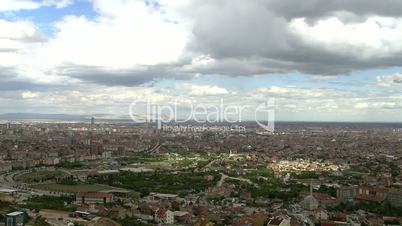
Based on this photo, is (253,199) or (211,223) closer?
(211,223)

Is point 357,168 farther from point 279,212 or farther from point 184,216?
point 184,216

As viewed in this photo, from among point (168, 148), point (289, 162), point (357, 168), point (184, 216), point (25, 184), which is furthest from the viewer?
point (168, 148)

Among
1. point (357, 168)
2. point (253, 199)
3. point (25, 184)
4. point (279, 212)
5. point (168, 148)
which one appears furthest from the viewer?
point (168, 148)

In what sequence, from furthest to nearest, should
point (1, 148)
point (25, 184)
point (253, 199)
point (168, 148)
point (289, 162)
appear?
point (168, 148) < point (1, 148) < point (289, 162) < point (25, 184) < point (253, 199)

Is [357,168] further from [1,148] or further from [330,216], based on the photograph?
[1,148]

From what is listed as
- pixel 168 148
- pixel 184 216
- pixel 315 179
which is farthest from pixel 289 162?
pixel 184 216

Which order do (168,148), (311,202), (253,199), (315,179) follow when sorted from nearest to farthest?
1. (311,202)
2. (253,199)
3. (315,179)
4. (168,148)

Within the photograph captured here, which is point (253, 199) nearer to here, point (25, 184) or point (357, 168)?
point (25, 184)

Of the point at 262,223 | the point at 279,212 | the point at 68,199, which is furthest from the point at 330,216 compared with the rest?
the point at 68,199

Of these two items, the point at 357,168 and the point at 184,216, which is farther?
the point at 357,168
